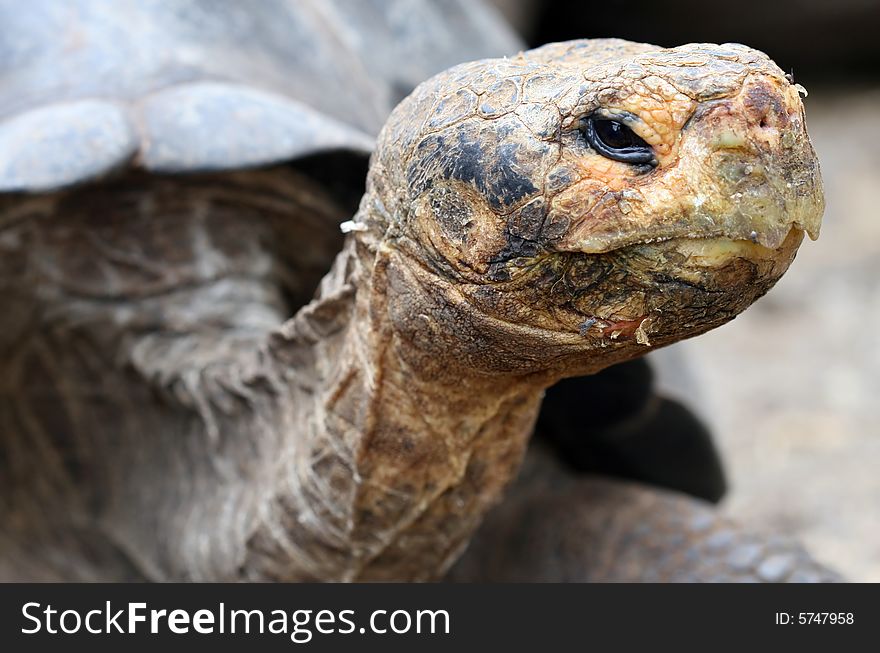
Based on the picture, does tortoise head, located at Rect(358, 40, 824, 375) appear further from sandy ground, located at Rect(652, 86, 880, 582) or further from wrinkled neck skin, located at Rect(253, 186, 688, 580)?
sandy ground, located at Rect(652, 86, 880, 582)

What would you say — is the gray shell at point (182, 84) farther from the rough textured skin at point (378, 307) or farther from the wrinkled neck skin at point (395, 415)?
the wrinkled neck skin at point (395, 415)

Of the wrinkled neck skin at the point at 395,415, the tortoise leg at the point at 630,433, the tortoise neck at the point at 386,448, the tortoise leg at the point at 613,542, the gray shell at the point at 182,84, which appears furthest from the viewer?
the tortoise leg at the point at 630,433

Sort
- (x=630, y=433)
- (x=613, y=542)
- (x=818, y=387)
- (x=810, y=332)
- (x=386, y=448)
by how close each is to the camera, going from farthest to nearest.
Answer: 1. (x=810, y=332)
2. (x=818, y=387)
3. (x=630, y=433)
4. (x=613, y=542)
5. (x=386, y=448)

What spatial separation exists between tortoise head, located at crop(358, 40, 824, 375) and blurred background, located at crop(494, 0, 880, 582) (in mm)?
1379

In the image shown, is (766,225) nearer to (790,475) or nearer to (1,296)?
(1,296)

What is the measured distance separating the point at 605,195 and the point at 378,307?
15.5 inches

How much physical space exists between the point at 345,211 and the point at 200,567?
724 millimetres

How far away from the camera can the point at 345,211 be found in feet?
7.82

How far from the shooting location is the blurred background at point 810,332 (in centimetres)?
348

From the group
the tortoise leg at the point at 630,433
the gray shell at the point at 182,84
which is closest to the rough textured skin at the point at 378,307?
the gray shell at the point at 182,84

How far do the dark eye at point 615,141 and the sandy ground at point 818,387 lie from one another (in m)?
1.60

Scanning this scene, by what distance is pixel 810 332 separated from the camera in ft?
16.2

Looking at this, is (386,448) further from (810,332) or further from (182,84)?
(810,332)

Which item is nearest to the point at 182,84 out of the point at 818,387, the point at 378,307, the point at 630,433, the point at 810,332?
the point at 378,307
